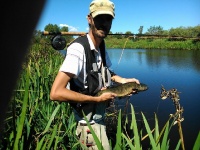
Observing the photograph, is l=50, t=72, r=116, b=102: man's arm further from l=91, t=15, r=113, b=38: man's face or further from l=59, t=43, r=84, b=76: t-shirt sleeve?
l=91, t=15, r=113, b=38: man's face

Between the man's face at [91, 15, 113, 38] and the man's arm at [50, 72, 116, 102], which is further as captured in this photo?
the man's face at [91, 15, 113, 38]

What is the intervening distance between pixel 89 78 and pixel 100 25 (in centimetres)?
47

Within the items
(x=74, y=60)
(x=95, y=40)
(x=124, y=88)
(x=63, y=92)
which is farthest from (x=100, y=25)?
(x=124, y=88)

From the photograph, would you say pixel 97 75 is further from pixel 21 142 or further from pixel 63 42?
pixel 63 42

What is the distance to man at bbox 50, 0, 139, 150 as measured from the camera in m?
2.07

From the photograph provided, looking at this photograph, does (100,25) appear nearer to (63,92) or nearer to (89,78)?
(89,78)

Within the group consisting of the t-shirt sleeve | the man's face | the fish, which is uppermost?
the man's face

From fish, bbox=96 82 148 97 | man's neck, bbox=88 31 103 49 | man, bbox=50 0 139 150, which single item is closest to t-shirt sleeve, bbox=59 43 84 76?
man, bbox=50 0 139 150

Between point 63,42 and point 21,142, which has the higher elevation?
point 63,42

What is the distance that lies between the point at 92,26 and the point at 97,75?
436mm

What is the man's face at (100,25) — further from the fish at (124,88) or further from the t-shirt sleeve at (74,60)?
the fish at (124,88)

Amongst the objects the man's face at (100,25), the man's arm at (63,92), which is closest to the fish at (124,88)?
the man's arm at (63,92)

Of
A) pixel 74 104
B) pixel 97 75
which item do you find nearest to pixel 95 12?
pixel 97 75

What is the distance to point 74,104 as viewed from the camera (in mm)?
2301
